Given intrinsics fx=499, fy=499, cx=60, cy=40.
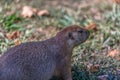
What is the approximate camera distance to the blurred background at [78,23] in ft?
24.1

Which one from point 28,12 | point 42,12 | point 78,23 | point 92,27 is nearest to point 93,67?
point 92,27

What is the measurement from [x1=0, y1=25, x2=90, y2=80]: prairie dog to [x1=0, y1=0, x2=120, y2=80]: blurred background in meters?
0.51

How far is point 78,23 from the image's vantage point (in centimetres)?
931

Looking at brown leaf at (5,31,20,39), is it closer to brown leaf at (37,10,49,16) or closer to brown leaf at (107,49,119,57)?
brown leaf at (37,10,49,16)

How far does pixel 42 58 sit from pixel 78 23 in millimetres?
3086

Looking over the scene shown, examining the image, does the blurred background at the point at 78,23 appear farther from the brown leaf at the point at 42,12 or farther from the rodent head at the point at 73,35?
the rodent head at the point at 73,35

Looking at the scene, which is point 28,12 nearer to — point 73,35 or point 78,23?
point 78,23

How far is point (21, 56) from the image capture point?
20.2ft

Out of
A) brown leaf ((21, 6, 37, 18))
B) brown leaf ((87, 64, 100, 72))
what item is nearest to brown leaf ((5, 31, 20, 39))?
brown leaf ((21, 6, 37, 18))

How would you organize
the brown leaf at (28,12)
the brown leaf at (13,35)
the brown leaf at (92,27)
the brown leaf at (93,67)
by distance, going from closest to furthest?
the brown leaf at (93,67)
the brown leaf at (13,35)
the brown leaf at (92,27)
the brown leaf at (28,12)

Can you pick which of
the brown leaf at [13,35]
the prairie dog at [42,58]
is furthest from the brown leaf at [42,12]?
the prairie dog at [42,58]

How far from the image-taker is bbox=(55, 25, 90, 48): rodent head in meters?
6.70

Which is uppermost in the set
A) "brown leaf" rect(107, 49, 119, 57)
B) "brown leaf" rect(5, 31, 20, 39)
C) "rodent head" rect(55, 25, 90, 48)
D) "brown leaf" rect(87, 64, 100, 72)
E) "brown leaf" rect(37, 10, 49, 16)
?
"brown leaf" rect(37, 10, 49, 16)

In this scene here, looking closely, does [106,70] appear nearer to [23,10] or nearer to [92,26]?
[92,26]
